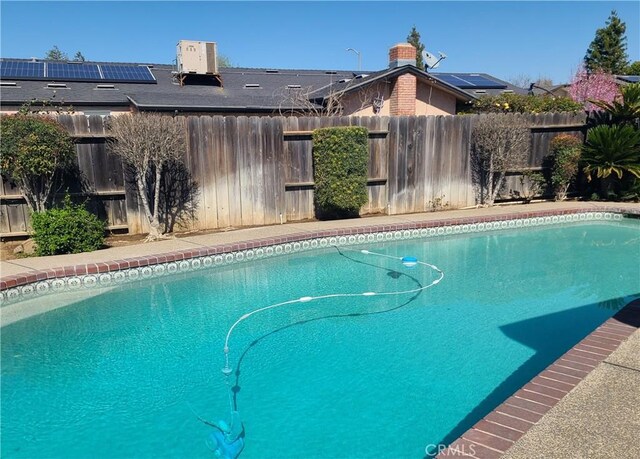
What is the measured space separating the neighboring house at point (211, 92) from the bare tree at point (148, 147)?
5.80 m

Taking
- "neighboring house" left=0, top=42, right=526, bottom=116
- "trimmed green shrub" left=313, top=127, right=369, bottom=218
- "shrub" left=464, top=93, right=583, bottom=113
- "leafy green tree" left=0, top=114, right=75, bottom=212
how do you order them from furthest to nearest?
"neighboring house" left=0, top=42, right=526, bottom=116 < "shrub" left=464, top=93, right=583, bottom=113 < "trimmed green shrub" left=313, top=127, right=369, bottom=218 < "leafy green tree" left=0, top=114, right=75, bottom=212

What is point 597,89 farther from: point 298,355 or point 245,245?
point 298,355

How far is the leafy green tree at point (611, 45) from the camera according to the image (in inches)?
1507

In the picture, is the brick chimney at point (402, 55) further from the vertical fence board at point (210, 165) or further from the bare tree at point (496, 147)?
the vertical fence board at point (210, 165)

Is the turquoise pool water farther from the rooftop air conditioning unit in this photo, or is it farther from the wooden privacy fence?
the rooftop air conditioning unit

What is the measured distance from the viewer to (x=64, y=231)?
707cm

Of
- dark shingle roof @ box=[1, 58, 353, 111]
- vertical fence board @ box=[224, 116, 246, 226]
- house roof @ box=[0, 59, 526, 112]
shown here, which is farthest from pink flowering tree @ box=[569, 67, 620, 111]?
vertical fence board @ box=[224, 116, 246, 226]

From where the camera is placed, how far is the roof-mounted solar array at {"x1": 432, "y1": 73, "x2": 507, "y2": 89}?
726 inches

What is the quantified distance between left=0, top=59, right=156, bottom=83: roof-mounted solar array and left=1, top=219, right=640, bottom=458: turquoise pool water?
1241 centimetres

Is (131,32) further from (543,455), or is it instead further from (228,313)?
(543,455)

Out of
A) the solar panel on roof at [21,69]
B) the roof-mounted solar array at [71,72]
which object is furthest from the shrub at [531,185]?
the solar panel on roof at [21,69]

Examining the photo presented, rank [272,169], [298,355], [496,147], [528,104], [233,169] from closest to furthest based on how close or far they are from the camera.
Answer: [298,355] < [233,169] < [272,169] < [496,147] < [528,104]

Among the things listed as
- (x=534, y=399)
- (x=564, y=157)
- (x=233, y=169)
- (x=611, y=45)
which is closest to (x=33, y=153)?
(x=233, y=169)

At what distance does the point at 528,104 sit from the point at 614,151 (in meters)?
3.29
